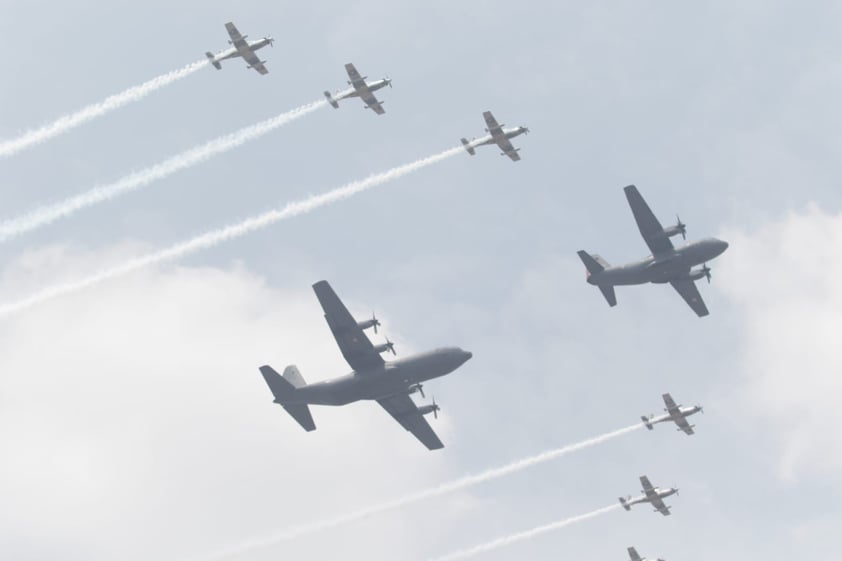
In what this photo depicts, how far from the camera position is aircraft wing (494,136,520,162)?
116m

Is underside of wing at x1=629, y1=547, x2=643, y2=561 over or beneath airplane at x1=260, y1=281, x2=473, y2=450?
beneath

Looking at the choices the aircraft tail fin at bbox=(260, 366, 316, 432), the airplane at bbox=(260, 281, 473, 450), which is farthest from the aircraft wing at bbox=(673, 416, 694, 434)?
the aircraft tail fin at bbox=(260, 366, 316, 432)

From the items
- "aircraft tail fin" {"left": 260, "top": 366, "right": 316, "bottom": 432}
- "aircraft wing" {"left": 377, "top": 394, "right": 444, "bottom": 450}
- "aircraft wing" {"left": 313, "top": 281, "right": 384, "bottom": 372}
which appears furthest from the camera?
"aircraft wing" {"left": 377, "top": 394, "right": 444, "bottom": 450}

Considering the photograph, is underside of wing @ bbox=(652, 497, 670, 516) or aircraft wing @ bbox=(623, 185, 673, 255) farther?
underside of wing @ bbox=(652, 497, 670, 516)

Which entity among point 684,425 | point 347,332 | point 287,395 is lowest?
point 684,425

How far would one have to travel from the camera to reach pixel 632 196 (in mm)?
110625

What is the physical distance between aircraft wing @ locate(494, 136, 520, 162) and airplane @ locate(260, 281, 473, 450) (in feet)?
110

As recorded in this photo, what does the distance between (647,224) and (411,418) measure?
30.9 metres

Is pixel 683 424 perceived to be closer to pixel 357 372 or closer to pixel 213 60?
pixel 357 372

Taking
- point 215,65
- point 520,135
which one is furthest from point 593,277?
point 215,65

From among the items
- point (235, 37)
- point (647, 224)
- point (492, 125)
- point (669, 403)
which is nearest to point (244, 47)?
point (235, 37)

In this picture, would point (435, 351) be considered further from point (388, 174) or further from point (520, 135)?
point (520, 135)

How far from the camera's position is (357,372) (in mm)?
91812

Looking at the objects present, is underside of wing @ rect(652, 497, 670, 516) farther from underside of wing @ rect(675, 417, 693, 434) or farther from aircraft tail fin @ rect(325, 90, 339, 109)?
aircraft tail fin @ rect(325, 90, 339, 109)
